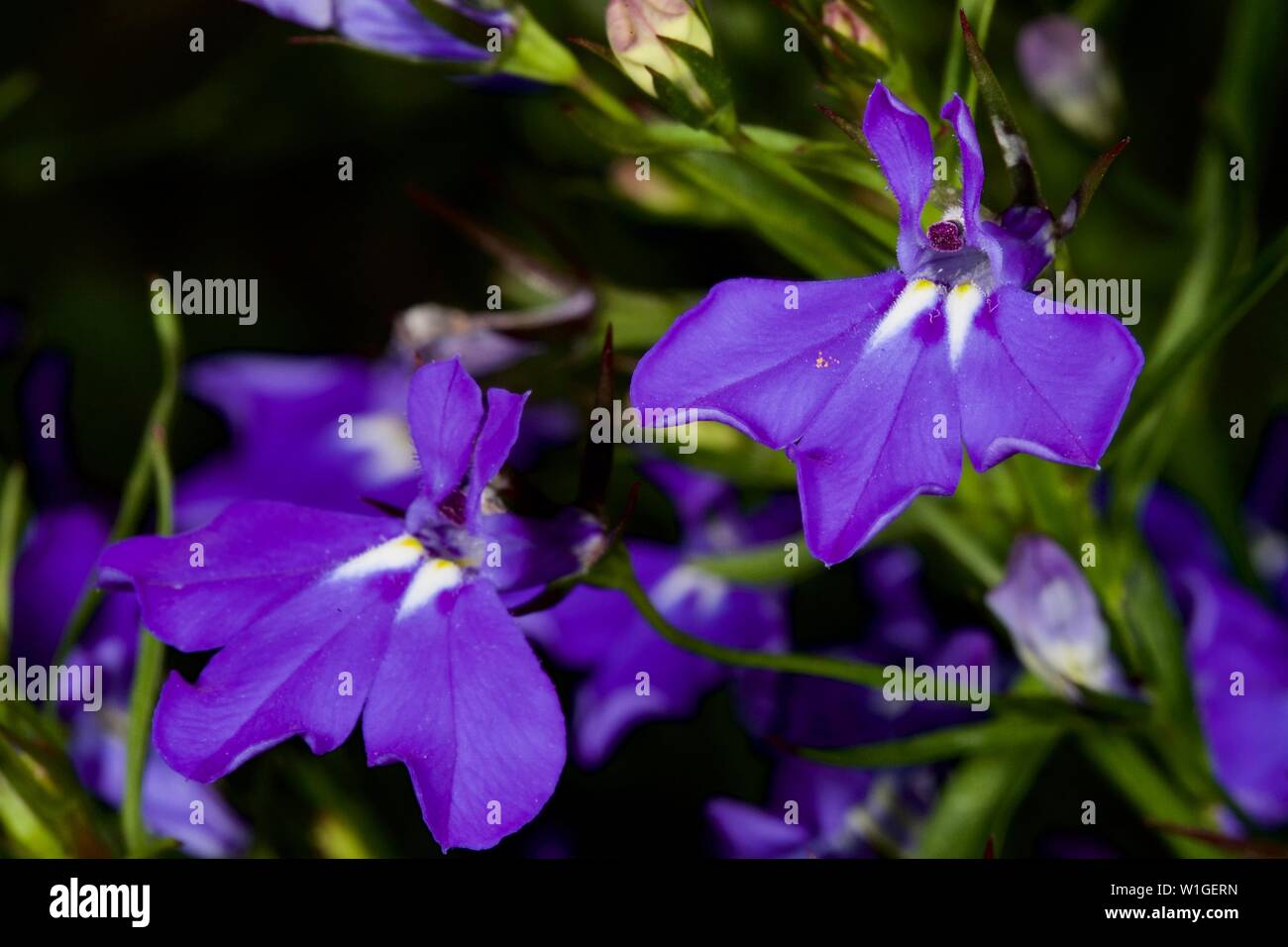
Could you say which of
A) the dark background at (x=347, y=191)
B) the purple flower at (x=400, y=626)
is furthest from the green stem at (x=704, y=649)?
the dark background at (x=347, y=191)

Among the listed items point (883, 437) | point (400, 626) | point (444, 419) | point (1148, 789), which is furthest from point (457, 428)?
point (1148, 789)

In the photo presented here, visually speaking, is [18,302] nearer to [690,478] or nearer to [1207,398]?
[690,478]

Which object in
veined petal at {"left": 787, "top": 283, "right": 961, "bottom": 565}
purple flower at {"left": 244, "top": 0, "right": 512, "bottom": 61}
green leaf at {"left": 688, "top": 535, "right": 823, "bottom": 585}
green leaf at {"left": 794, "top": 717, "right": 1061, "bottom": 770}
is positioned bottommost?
green leaf at {"left": 794, "top": 717, "right": 1061, "bottom": 770}

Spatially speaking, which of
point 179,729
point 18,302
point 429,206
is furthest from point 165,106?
point 179,729

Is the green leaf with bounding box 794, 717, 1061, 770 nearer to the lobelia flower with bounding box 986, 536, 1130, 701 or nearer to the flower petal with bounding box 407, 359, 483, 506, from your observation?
the lobelia flower with bounding box 986, 536, 1130, 701

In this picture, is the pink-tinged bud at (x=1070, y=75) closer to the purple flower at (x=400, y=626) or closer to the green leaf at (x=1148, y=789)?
the green leaf at (x=1148, y=789)

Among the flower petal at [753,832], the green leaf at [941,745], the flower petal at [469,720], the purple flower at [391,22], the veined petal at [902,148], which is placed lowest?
the flower petal at [753,832]

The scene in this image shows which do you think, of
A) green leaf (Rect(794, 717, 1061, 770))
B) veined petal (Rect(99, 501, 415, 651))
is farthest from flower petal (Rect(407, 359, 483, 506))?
green leaf (Rect(794, 717, 1061, 770))
